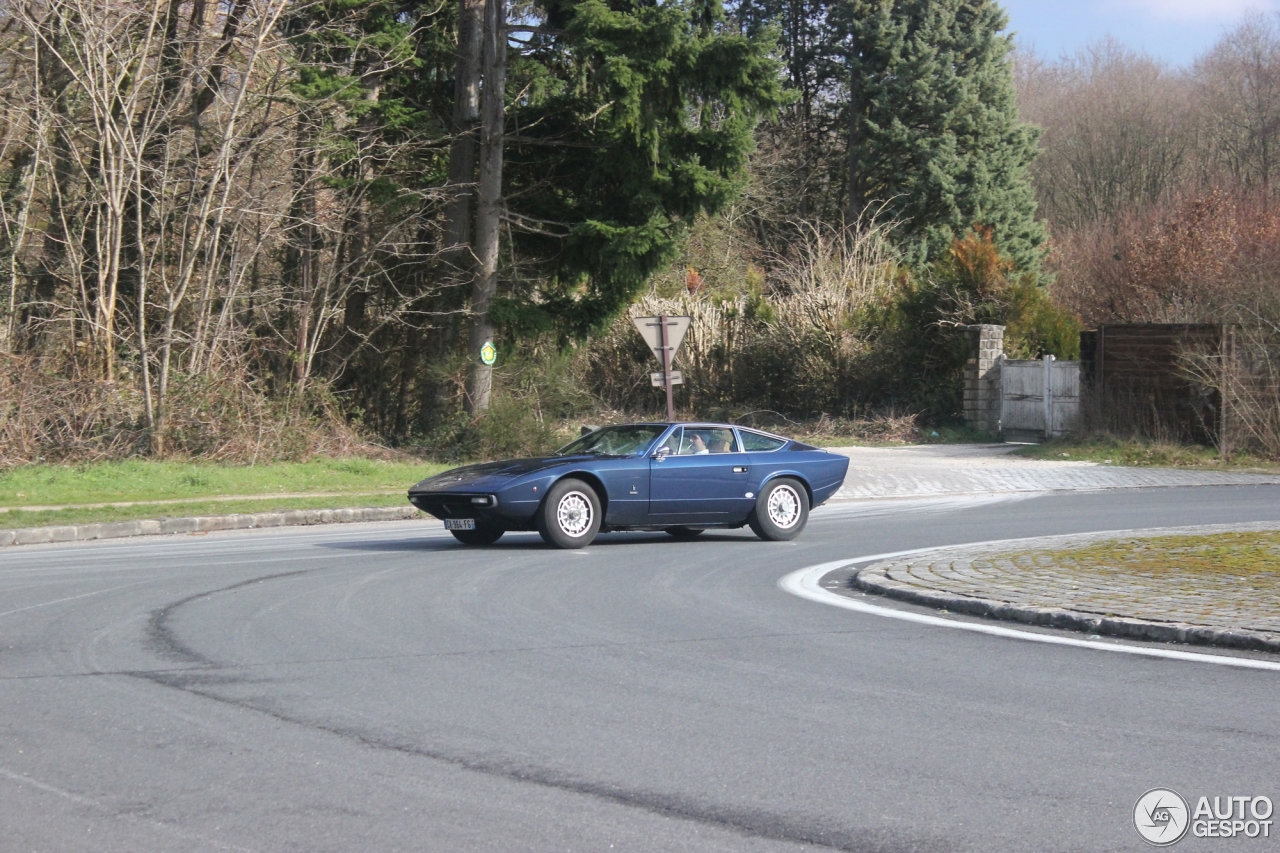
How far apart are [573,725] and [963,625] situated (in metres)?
3.68

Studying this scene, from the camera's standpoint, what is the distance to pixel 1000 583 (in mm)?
10047

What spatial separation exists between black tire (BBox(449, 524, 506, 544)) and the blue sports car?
0.03ft

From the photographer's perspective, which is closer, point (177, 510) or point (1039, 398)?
point (177, 510)

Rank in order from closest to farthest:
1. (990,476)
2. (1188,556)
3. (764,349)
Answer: (1188,556), (990,476), (764,349)

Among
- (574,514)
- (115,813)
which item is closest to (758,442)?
(574,514)

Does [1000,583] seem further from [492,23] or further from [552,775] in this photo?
[492,23]

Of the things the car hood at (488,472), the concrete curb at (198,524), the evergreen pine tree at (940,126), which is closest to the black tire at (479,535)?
the car hood at (488,472)

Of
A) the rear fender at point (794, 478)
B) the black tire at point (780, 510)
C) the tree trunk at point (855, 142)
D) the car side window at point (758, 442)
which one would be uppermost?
the tree trunk at point (855, 142)

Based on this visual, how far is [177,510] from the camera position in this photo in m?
17.0

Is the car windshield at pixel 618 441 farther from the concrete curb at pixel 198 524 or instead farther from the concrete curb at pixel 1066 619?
the concrete curb at pixel 198 524

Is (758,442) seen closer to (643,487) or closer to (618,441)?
(618,441)

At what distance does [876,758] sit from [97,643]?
4.97m

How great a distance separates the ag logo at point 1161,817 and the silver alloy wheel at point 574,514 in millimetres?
8628

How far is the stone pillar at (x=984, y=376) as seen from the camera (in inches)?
1243
